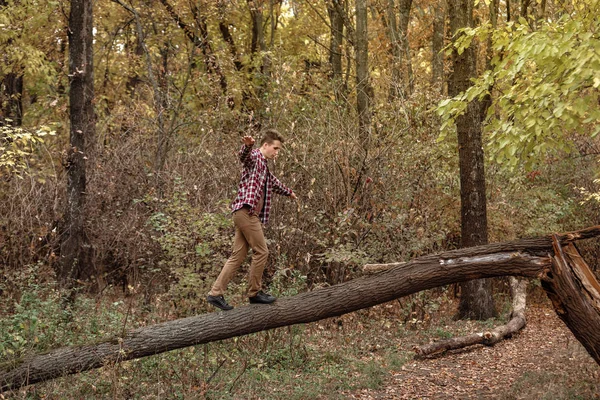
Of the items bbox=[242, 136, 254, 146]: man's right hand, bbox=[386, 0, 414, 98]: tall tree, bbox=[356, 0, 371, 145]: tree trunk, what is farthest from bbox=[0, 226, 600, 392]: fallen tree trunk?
bbox=[356, 0, 371, 145]: tree trunk

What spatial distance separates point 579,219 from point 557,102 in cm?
1054

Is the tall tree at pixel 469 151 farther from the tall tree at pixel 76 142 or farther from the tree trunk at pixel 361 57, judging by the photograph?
the tall tree at pixel 76 142

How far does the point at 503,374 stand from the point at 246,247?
411 centimetres

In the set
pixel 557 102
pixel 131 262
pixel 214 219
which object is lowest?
pixel 131 262

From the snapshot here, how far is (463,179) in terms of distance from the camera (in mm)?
11523

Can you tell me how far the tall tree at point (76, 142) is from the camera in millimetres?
10141

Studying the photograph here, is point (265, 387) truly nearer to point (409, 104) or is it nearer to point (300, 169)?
point (300, 169)

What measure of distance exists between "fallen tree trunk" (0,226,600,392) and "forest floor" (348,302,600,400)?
4.37 ft

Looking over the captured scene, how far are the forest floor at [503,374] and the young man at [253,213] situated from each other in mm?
1930

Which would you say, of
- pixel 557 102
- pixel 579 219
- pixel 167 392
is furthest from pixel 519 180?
pixel 167 392

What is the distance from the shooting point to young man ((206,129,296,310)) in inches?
276

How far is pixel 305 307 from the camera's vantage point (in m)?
7.22

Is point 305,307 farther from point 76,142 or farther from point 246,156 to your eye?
point 76,142

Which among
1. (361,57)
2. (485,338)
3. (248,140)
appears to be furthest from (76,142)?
(361,57)
